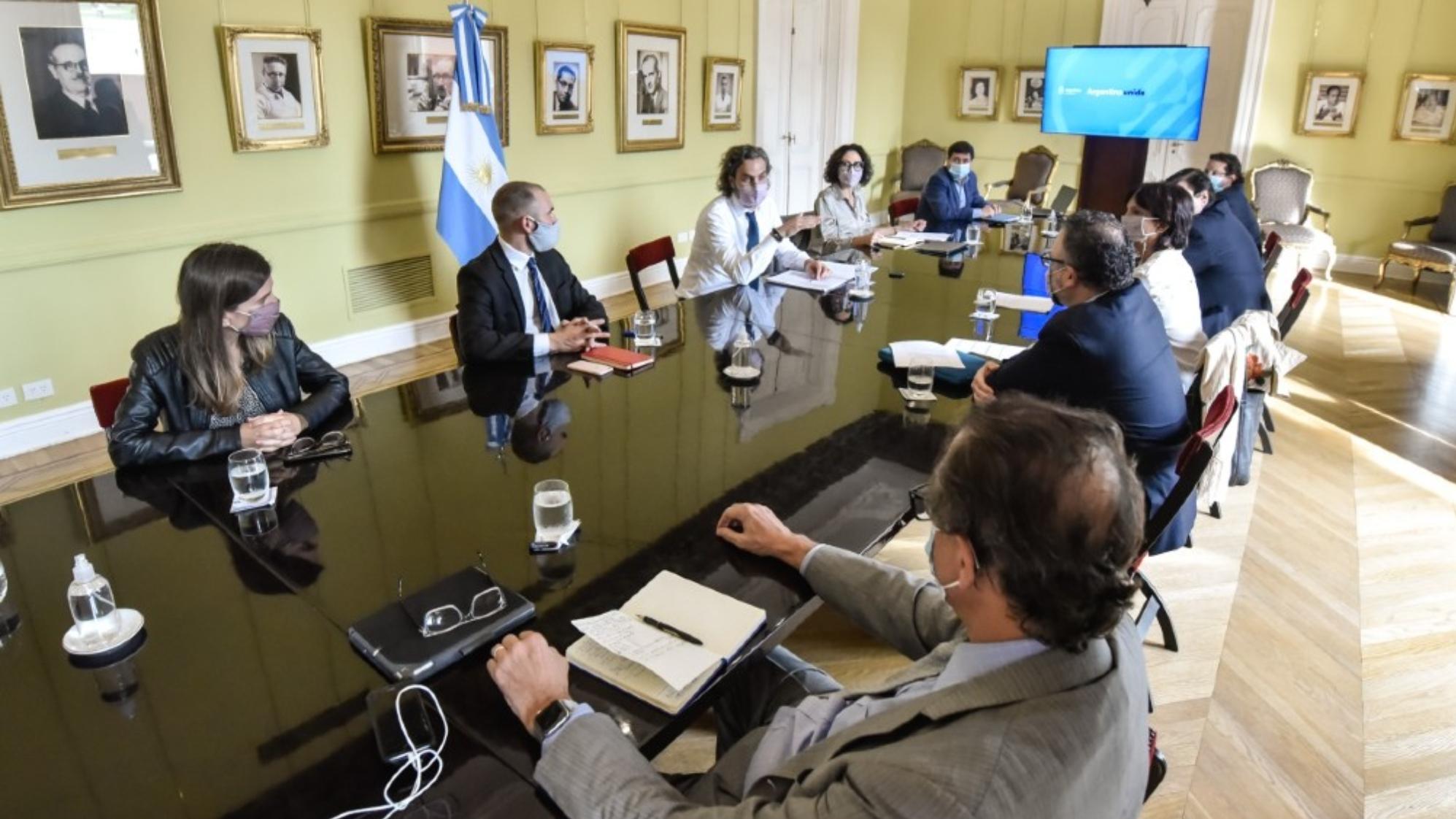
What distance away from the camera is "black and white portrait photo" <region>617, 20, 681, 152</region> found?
6.19m

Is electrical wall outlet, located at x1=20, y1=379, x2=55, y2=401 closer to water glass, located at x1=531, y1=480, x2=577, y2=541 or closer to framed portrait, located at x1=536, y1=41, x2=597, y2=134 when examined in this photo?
framed portrait, located at x1=536, y1=41, x2=597, y2=134

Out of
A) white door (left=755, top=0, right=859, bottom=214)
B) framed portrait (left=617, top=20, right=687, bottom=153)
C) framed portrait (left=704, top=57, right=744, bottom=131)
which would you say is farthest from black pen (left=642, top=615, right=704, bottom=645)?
white door (left=755, top=0, right=859, bottom=214)

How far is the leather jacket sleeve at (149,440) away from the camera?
6.44ft

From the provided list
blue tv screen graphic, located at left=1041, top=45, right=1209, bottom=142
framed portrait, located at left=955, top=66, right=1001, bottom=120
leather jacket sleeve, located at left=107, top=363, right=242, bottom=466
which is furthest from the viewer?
framed portrait, located at left=955, top=66, right=1001, bottom=120

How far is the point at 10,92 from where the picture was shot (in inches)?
140

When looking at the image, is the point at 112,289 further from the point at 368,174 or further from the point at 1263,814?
the point at 1263,814

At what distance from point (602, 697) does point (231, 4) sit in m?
4.27

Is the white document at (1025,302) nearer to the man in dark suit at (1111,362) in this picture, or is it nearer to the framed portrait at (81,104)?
the man in dark suit at (1111,362)

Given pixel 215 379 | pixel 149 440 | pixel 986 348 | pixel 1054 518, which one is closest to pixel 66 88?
pixel 215 379

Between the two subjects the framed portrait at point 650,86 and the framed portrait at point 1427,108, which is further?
the framed portrait at point 1427,108

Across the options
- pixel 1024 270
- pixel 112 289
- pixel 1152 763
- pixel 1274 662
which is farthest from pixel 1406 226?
pixel 112 289

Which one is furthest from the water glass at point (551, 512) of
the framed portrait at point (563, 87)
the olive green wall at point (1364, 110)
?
the olive green wall at point (1364, 110)

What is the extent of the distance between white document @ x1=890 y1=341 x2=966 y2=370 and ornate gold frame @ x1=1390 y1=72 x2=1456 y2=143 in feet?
22.7

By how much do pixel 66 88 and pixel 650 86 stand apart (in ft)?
12.0
